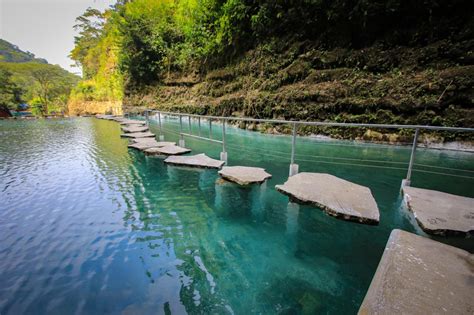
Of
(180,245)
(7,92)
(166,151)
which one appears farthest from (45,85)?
(180,245)

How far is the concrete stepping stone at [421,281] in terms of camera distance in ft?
3.77

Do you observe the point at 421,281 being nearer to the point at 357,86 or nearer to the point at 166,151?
the point at 166,151

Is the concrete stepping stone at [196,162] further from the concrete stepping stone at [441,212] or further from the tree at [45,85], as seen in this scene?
the tree at [45,85]

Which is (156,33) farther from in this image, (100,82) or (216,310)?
(216,310)

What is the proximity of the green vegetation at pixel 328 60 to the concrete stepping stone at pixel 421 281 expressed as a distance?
711 cm

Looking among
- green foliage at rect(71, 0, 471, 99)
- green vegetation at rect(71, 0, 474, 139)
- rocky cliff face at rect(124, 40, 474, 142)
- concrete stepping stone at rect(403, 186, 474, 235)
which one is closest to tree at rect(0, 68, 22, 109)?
green foliage at rect(71, 0, 471, 99)

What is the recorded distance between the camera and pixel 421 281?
1.33 metres

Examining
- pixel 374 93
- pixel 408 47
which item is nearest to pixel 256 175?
pixel 374 93

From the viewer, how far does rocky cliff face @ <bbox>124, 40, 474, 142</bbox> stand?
674cm

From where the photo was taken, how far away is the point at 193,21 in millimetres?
15602

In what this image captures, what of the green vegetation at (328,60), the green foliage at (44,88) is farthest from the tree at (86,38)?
the green vegetation at (328,60)

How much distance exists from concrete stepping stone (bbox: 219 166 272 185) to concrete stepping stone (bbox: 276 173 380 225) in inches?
23.0

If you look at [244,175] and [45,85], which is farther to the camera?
[45,85]

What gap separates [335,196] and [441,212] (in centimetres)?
104
